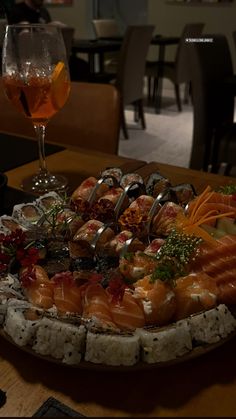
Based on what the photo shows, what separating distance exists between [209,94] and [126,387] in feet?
6.46

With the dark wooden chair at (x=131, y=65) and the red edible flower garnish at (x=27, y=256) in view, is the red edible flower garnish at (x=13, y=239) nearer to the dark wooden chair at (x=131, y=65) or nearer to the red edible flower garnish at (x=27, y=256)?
the red edible flower garnish at (x=27, y=256)

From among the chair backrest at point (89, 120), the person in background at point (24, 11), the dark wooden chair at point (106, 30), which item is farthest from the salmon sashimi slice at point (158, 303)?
the dark wooden chair at point (106, 30)

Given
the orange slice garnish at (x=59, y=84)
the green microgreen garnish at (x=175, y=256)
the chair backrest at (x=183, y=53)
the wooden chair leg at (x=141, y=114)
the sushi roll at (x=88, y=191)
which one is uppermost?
the orange slice garnish at (x=59, y=84)

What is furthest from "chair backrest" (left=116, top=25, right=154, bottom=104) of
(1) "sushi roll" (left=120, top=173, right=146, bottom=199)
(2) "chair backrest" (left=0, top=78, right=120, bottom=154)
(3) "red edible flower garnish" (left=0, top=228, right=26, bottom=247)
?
(3) "red edible flower garnish" (left=0, top=228, right=26, bottom=247)

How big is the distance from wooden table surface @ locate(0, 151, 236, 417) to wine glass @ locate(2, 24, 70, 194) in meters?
0.50

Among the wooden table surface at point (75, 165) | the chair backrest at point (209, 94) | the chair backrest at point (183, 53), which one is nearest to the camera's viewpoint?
the wooden table surface at point (75, 165)

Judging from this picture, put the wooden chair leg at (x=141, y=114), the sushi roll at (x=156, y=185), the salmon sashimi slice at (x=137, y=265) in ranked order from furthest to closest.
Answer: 1. the wooden chair leg at (x=141, y=114)
2. the sushi roll at (x=156, y=185)
3. the salmon sashimi slice at (x=137, y=265)

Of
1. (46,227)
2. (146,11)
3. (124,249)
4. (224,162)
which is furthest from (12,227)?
(146,11)

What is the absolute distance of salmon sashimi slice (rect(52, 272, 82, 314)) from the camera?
0.47 m

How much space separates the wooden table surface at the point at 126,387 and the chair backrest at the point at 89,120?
93 cm

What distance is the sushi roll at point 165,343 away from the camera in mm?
417

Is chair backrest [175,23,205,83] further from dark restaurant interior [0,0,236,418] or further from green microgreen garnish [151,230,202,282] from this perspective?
green microgreen garnish [151,230,202,282]

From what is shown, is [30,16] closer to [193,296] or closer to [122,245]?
[122,245]

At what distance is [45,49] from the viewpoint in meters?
0.92
